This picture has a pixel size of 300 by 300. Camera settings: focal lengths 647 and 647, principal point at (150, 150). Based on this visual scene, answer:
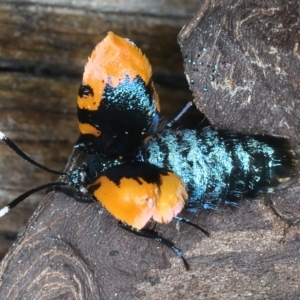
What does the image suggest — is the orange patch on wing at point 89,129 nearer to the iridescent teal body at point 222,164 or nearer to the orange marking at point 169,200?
the iridescent teal body at point 222,164

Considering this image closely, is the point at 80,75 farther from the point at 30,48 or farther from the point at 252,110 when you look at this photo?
the point at 252,110

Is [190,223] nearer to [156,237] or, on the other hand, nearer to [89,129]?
[156,237]

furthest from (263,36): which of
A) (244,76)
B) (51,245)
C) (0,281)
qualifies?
(0,281)

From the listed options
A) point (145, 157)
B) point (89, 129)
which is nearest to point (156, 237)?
point (145, 157)

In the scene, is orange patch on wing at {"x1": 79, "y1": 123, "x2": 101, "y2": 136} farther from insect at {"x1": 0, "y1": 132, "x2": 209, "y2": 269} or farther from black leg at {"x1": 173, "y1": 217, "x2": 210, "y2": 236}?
black leg at {"x1": 173, "y1": 217, "x2": 210, "y2": 236}

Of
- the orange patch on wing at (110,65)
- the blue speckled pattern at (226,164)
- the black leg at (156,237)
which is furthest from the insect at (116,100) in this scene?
the black leg at (156,237)

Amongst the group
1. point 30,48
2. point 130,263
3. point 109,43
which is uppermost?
point 109,43
